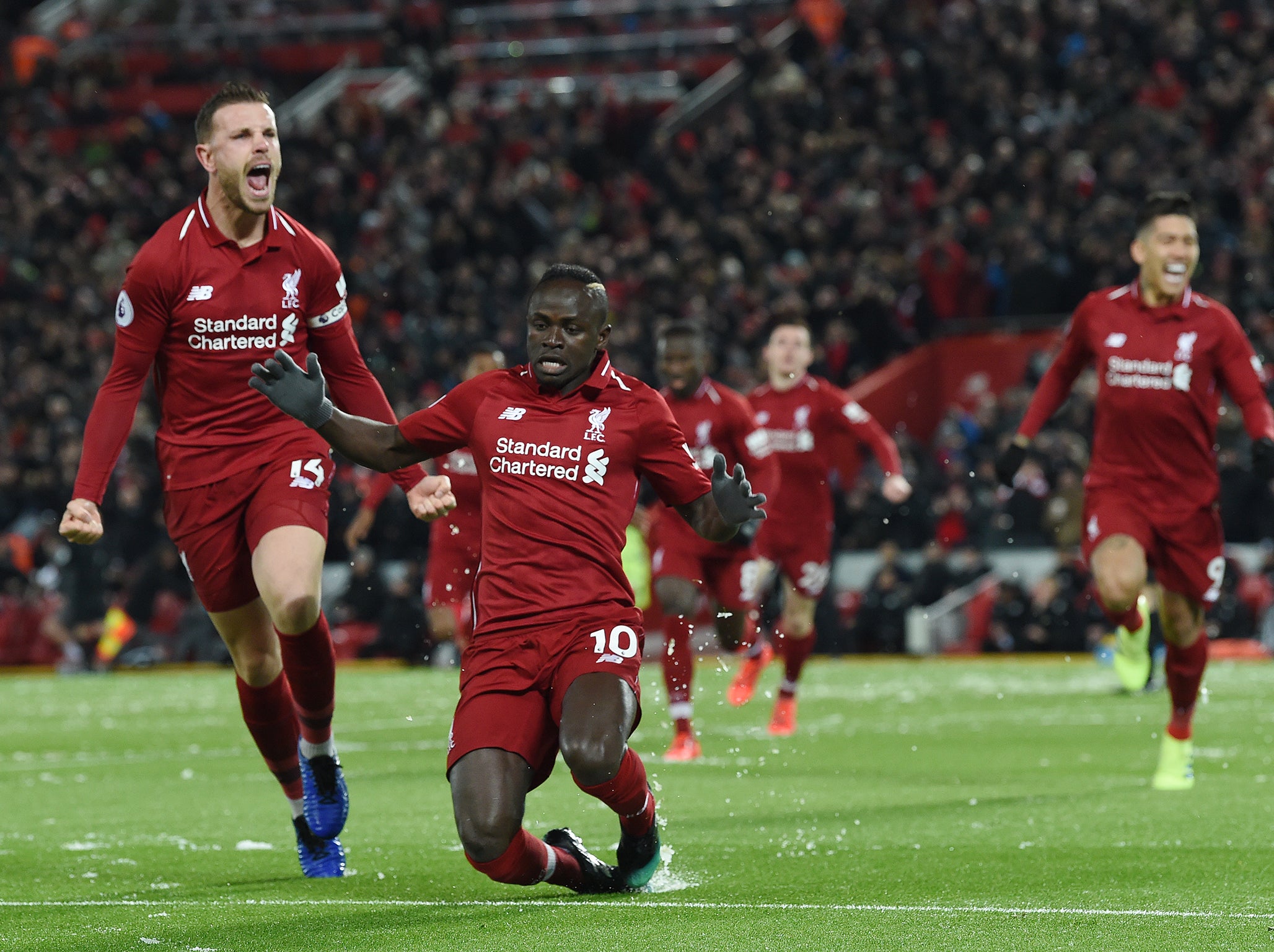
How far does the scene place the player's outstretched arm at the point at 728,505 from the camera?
5441 millimetres

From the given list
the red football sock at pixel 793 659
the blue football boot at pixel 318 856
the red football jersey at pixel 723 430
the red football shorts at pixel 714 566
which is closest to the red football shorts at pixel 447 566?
the red football shorts at pixel 714 566

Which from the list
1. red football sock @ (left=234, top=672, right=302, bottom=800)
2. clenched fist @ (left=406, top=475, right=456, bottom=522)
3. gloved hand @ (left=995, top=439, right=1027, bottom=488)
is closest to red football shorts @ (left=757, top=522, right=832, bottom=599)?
gloved hand @ (left=995, top=439, right=1027, bottom=488)

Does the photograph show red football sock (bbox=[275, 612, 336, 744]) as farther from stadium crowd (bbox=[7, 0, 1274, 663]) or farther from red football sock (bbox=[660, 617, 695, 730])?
stadium crowd (bbox=[7, 0, 1274, 663])

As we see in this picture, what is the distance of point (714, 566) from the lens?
1188cm

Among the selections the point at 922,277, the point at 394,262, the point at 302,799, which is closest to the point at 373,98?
the point at 394,262

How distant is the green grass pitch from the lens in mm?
5305

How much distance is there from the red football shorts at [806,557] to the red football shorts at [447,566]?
2048mm

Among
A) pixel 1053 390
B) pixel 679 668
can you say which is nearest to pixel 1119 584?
pixel 1053 390

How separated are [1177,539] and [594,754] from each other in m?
4.55

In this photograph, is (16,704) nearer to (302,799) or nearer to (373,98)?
(302,799)

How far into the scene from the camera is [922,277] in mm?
22594

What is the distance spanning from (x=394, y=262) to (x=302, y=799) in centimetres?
1915

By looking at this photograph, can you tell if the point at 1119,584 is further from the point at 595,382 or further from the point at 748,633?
the point at 748,633

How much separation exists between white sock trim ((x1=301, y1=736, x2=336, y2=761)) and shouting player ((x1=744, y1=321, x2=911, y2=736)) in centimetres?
621
